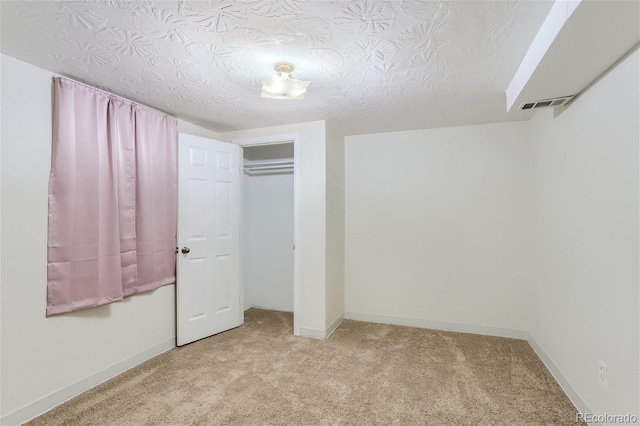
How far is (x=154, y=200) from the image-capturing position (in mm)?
2734

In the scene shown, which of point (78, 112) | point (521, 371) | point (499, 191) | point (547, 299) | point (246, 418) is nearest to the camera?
point (246, 418)

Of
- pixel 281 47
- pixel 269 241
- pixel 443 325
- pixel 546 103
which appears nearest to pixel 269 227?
pixel 269 241

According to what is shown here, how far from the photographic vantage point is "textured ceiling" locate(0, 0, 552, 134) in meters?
1.46

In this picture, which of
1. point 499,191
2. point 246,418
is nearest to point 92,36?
point 246,418

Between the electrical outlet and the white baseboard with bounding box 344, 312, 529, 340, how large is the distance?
1.45m

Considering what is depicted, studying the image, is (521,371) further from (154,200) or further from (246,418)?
(154,200)

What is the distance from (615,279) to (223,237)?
123 inches

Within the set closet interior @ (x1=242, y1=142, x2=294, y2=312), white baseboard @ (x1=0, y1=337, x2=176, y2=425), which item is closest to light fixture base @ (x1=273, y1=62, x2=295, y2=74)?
closet interior @ (x1=242, y1=142, x2=294, y2=312)

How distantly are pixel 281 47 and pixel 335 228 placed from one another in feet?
6.96

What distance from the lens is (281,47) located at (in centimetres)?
179

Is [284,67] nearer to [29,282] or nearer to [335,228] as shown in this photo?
[335,228]

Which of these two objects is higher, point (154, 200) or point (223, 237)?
point (154, 200)

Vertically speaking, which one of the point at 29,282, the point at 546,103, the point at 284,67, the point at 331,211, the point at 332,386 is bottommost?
the point at 332,386

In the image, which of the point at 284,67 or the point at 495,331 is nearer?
the point at 284,67
